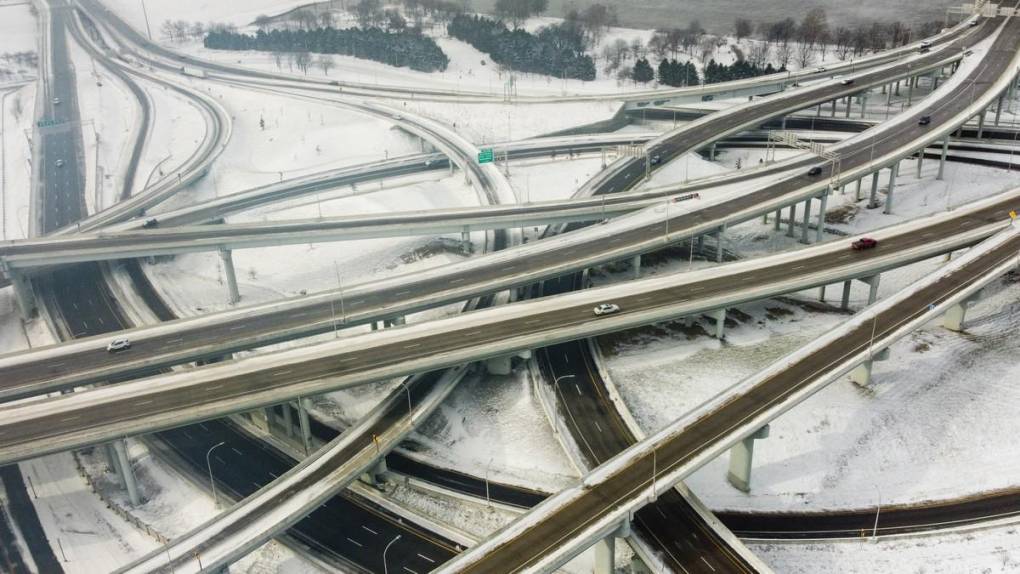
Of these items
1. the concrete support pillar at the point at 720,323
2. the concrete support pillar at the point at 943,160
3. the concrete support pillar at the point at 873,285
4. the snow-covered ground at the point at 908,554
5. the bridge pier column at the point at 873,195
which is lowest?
the snow-covered ground at the point at 908,554

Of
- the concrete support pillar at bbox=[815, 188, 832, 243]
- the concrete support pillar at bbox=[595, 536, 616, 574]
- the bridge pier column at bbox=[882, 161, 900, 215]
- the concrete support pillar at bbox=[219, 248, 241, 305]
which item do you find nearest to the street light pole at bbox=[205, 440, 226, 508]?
the concrete support pillar at bbox=[219, 248, 241, 305]

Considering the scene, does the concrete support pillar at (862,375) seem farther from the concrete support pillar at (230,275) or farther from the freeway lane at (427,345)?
the concrete support pillar at (230,275)

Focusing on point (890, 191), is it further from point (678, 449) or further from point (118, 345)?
point (118, 345)

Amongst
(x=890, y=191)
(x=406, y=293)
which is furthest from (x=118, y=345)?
(x=890, y=191)

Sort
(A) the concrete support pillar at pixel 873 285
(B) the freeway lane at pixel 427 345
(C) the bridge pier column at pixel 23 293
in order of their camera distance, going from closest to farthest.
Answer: (B) the freeway lane at pixel 427 345 < (A) the concrete support pillar at pixel 873 285 < (C) the bridge pier column at pixel 23 293

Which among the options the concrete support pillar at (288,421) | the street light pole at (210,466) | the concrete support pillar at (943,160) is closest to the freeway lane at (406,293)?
the concrete support pillar at (288,421)
